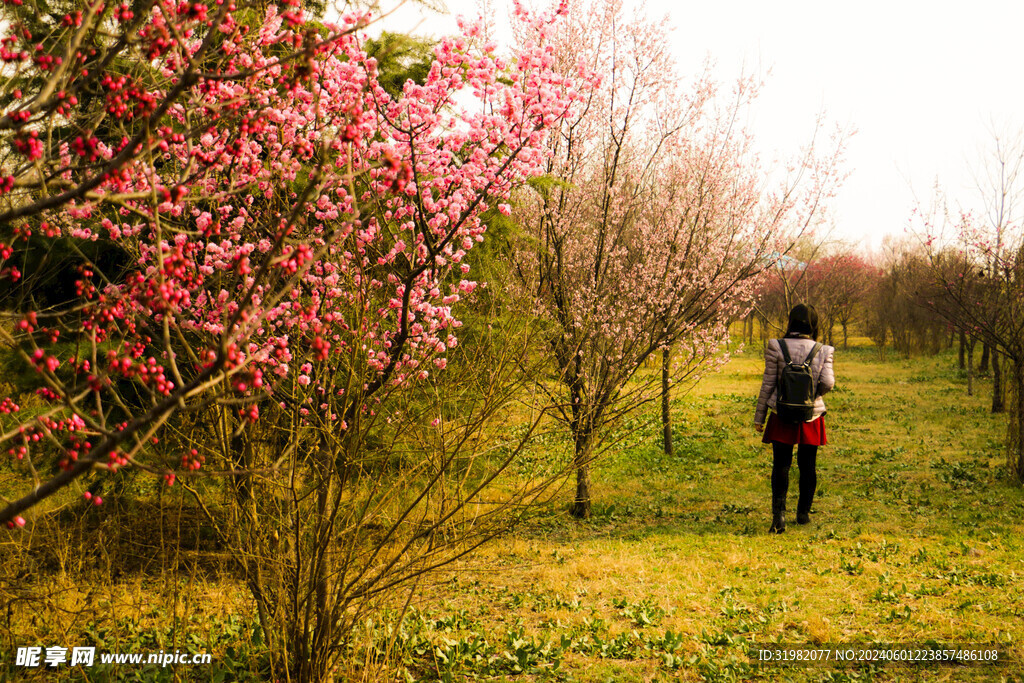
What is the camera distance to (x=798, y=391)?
5.86 m

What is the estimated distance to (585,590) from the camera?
5117 millimetres

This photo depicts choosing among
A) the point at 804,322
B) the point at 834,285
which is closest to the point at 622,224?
the point at 804,322

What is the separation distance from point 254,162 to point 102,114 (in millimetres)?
1185

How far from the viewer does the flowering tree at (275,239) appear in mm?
2086

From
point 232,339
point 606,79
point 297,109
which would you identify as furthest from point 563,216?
point 232,339

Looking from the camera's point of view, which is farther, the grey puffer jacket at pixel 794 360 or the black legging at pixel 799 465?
the black legging at pixel 799 465

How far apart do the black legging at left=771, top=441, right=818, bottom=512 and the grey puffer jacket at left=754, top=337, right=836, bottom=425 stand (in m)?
0.34

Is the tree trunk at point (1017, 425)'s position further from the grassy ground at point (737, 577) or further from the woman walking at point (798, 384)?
the woman walking at point (798, 384)

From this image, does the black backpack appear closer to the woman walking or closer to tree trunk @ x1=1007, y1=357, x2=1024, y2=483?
the woman walking

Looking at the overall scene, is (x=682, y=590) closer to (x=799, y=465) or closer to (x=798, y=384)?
(x=799, y=465)

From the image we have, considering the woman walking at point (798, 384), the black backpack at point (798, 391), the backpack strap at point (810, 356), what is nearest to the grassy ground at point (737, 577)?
the woman walking at point (798, 384)

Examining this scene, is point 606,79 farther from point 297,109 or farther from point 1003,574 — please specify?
point 1003,574

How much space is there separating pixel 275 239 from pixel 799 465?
5.50 m

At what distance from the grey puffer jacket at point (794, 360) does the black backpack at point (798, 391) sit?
0.05 m
